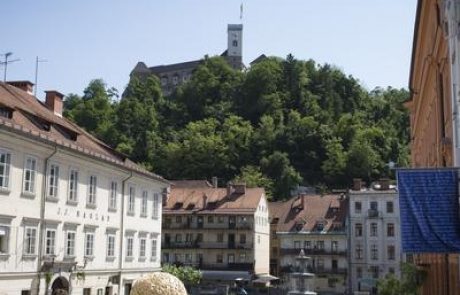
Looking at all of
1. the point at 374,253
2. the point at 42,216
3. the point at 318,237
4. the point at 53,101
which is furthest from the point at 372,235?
the point at 42,216

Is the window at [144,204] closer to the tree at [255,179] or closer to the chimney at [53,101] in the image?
the chimney at [53,101]

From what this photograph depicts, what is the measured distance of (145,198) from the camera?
36.2 metres

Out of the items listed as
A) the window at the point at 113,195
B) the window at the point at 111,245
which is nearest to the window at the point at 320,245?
the window at the point at 111,245

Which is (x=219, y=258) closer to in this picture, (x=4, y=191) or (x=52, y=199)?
(x=52, y=199)

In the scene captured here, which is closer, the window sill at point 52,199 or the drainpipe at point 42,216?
the drainpipe at point 42,216

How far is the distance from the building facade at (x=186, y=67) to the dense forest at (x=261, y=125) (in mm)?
22456

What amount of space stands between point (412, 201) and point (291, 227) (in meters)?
57.2

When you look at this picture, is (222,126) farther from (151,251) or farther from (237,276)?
(151,251)

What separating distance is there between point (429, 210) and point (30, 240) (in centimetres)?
1714

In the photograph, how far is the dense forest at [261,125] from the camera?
9819cm

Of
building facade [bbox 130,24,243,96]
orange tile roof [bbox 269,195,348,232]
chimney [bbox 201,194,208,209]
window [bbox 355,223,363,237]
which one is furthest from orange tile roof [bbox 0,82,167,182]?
building facade [bbox 130,24,243,96]

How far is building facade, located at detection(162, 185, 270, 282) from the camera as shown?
215ft

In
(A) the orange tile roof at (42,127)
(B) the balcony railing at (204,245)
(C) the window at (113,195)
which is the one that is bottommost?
(B) the balcony railing at (204,245)

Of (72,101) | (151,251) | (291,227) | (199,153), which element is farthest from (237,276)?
(72,101)
